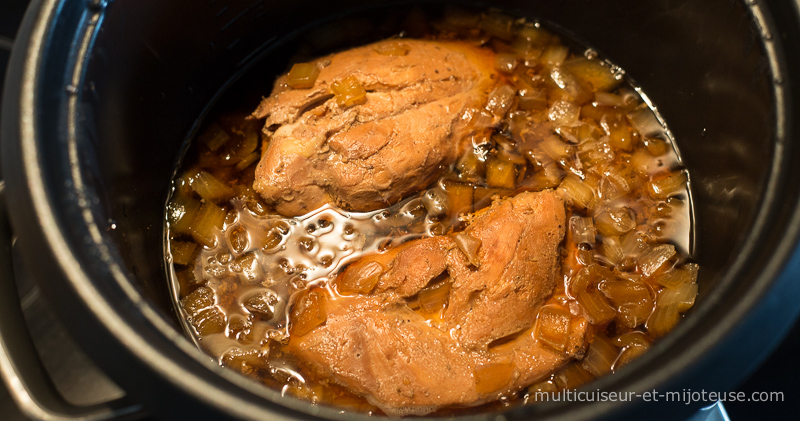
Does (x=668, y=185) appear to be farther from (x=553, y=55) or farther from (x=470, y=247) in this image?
Result: (x=470, y=247)

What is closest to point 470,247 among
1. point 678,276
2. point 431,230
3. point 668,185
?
point 431,230

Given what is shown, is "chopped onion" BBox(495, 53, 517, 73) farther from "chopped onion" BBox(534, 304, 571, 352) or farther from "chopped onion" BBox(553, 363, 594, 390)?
"chopped onion" BBox(553, 363, 594, 390)

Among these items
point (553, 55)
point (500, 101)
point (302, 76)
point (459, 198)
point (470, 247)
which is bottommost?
point (470, 247)

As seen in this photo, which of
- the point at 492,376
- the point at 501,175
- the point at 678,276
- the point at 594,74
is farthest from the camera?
the point at 594,74

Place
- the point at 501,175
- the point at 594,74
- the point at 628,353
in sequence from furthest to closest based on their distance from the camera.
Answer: the point at 594,74 → the point at 501,175 → the point at 628,353

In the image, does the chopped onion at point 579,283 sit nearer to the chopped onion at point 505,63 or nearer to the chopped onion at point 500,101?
the chopped onion at point 500,101

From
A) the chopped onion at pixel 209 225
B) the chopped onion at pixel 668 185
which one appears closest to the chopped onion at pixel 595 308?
the chopped onion at pixel 668 185

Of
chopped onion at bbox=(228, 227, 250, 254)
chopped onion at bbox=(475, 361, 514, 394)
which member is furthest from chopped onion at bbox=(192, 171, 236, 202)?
chopped onion at bbox=(475, 361, 514, 394)
